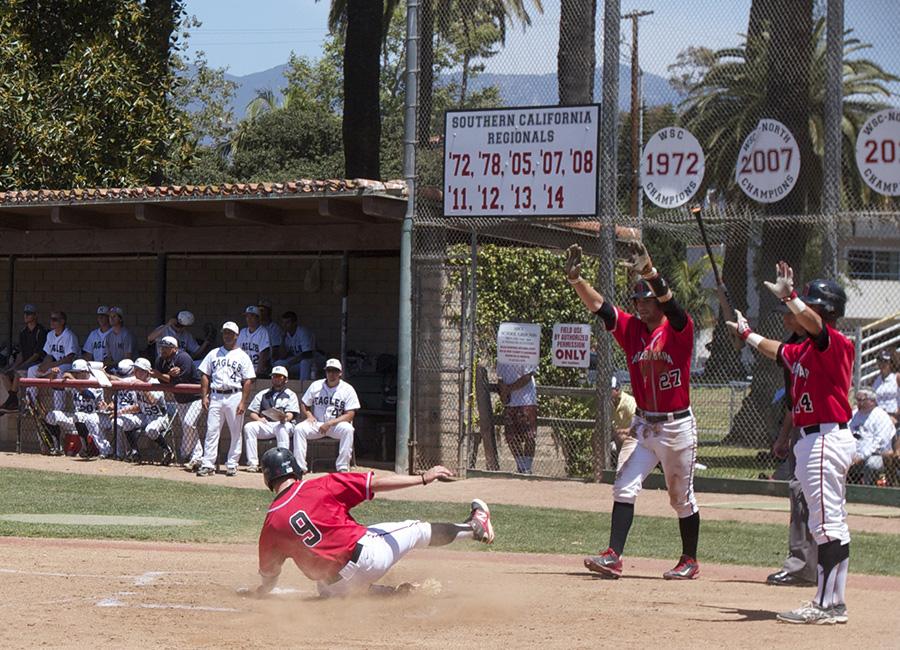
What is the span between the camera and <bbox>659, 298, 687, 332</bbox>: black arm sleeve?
8078mm

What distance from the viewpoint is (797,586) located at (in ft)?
27.6

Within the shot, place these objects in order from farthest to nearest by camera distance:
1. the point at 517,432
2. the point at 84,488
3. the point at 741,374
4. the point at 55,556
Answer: the point at 741,374, the point at 517,432, the point at 84,488, the point at 55,556

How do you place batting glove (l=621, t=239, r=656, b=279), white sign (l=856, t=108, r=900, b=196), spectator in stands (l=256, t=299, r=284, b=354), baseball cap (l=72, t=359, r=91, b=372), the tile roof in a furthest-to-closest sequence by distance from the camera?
spectator in stands (l=256, t=299, r=284, b=354) → baseball cap (l=72, t=359, r=91, b=372) → the tile roof → white sign (l=856, t=108, r=900, b=196) → batting glove (l=621, t=239, r=656, b=279)

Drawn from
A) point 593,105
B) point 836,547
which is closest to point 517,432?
point 593,105

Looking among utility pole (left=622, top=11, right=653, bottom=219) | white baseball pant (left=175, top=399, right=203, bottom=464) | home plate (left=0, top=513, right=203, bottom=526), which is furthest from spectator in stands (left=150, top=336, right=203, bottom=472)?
utility pole (left=622, top=11, right=653, bottom=219)

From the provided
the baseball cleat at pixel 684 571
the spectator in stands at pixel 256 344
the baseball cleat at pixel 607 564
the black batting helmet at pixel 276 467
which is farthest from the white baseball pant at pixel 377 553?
the spectator in stands at pixel 256 344

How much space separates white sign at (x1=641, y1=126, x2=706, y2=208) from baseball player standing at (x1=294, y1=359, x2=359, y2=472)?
13.9ft

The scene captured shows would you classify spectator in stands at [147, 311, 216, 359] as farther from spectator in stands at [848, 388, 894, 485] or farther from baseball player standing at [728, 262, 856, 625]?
baseball player standing at [728, 262, 856, 625]

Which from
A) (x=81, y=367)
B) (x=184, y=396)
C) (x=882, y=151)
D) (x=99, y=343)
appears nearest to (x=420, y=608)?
(x=882, y=151)

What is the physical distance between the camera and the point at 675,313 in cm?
812

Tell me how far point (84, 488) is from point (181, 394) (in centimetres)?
240

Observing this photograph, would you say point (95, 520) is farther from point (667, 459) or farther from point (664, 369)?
point (664, 369)

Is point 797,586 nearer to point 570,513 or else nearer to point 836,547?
point 836,547

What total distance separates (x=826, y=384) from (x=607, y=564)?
198 cm
